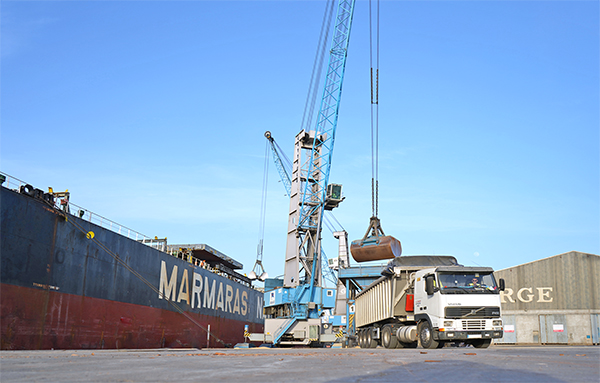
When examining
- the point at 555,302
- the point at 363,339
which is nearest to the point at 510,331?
the point at 555,302

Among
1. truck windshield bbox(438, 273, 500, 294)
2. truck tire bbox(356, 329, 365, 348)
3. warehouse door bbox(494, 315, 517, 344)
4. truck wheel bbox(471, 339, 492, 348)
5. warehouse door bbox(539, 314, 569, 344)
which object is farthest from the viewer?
warehouse door bbox(494, 315, 517, 344)

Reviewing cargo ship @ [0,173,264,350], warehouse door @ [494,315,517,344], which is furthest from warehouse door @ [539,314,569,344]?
cargo ship @ [0,173,264,350]

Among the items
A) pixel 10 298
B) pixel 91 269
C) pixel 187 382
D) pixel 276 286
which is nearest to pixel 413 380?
pixel 187 382

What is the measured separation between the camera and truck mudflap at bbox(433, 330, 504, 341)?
18.8 m

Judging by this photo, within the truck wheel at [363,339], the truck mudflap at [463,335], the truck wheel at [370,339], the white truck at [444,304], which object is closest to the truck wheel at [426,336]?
the white truck at [444,304]

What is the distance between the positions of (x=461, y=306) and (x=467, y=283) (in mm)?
1062

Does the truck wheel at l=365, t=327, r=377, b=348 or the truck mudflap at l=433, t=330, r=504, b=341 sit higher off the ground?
the truck mudflap at l=433, t=330, r=504, b=341

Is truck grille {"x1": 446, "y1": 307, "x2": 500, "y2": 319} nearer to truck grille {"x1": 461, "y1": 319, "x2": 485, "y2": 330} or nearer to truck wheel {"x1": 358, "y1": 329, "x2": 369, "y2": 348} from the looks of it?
truck grille {"x1": 461, "y1": 319, "x2": 485, "y2": 330}

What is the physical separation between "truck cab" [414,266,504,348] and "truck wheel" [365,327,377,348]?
25.0ft

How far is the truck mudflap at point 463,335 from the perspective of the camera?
18828mm

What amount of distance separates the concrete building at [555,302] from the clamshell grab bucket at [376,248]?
43.2 feet

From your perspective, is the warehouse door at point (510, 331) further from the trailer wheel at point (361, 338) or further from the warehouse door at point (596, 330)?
the trailer wheel at point (361, 338)

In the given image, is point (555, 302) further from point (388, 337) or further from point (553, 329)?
point (388, 337)

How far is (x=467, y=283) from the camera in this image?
19625 mm
